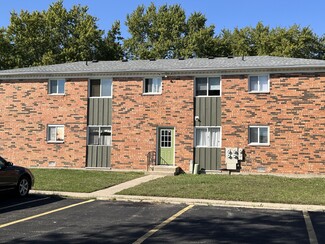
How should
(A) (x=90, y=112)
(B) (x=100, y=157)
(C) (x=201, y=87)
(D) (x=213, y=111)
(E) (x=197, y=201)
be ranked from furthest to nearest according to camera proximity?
(A) (x=90, y=112), (B) (x=100, y=157), (C) (x=201, y=87), (D) (x=213, y=111), (E) (x=197, y=201)

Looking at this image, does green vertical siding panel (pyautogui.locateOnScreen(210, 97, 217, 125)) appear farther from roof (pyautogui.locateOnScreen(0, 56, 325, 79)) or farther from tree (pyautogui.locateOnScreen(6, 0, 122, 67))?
tree (pyautogui.locateOnScreen(6, 0, 122, 67))

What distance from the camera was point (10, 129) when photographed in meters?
22.7

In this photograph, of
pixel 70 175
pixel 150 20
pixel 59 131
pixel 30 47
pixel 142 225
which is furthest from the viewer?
pixel 150 20

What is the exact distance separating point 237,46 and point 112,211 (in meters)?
36.5

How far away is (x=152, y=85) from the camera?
2134cm

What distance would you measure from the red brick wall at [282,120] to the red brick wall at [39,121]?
785 cm

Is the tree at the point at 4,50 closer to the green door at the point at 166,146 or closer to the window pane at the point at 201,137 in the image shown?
the green door at the point at 166,146

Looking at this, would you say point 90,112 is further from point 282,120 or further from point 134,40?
point 134,40

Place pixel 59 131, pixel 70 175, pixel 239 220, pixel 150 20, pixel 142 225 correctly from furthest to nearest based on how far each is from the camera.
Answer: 1. pixel 150 20
2. pixel 59 131
3. pixel 70 175
4. pixel 239 220
5. pixel 142 225

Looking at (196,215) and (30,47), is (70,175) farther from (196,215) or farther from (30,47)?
(30,47)

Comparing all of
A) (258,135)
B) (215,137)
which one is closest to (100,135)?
(215,137)

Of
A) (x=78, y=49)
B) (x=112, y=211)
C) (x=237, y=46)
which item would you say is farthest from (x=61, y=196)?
(x=237, y=46)

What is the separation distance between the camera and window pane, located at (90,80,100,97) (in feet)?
72.2

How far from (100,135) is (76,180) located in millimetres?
5599
